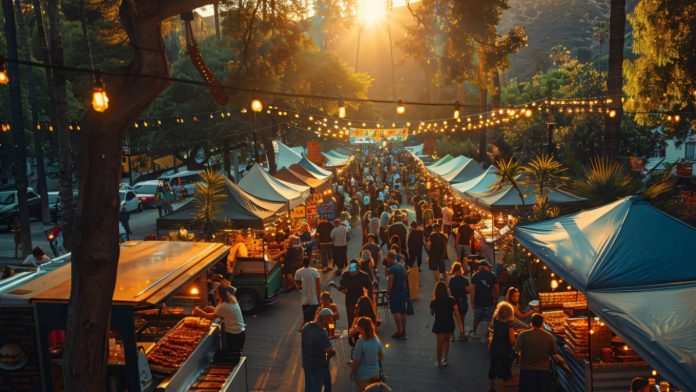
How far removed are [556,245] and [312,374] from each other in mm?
4199

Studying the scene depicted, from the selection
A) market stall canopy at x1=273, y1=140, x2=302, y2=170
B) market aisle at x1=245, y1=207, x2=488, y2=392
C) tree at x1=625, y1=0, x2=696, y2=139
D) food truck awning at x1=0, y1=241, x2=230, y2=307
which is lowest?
market aisle at x1=245, y1=207, x2=488, y2=392

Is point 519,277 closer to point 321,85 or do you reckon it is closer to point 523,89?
point 321,85

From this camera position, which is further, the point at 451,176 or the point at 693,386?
the point at 451,176

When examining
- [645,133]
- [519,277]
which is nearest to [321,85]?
[645,133]

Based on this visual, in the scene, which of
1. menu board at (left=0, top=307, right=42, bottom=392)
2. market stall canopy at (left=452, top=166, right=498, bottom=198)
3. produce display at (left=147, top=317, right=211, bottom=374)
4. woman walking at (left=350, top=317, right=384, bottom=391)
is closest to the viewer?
menu board at (left=0, top=307, right=42, bottom=392)

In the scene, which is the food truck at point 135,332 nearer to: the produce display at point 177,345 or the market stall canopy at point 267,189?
the produce display at point 177,345

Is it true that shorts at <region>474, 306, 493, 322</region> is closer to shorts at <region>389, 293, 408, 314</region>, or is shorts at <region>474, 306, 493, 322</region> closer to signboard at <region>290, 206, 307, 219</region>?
shorts at <region>389, 293, 408, 314</region>

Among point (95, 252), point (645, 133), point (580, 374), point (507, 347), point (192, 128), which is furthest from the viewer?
point (192, 128)

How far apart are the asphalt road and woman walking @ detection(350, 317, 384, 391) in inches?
637

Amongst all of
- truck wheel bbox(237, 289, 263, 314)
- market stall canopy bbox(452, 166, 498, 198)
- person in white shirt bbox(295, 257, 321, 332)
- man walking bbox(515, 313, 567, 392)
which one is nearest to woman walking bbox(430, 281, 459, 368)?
man walking bbox(515, 313, 567, 392)

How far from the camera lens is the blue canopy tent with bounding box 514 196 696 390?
16.5ft

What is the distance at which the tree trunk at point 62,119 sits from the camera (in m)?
17.1

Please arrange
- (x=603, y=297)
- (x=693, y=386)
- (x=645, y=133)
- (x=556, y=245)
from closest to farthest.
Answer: (x=693, y=386)
(x=603, y=297)
(x=556, y=245)
(x=645, y=133)

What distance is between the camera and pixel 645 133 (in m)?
30.3
